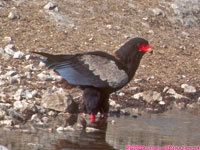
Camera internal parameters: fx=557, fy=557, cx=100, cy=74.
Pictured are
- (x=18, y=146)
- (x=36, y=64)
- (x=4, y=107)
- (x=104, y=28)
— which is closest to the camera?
(x=18, y=146)

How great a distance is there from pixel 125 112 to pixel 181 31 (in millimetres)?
7322

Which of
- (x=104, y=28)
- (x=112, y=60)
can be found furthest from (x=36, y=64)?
(x=104, y=28)

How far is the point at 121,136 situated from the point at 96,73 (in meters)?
1.73

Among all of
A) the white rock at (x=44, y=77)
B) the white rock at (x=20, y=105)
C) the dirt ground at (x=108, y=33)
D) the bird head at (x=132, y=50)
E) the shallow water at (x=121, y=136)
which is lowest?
the shallow water at (x=121, y=136)

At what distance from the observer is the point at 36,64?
11023 millimetres

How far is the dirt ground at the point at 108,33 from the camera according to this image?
12.2 m

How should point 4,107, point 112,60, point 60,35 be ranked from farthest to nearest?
point 60,35
point 112,60
point 4,107

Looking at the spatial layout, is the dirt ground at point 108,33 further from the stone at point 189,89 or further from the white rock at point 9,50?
the white rock at point 9,50

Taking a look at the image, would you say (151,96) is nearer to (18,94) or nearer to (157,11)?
(18,94)

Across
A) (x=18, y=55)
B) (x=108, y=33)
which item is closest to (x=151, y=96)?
(x=18, y=55)

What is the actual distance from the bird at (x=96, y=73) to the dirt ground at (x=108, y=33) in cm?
158

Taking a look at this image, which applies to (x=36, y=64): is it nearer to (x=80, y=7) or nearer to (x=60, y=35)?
(x=60, y=35)

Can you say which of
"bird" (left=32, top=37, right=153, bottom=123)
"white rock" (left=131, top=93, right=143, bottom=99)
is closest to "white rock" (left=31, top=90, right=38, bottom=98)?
"bird" (left=32, top=37, right=153, bottom=123)

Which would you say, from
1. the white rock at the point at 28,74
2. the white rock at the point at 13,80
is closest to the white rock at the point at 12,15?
the white rock at the point at 28,74
